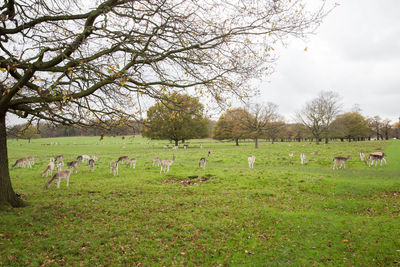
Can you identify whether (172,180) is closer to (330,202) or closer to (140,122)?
(140,122)

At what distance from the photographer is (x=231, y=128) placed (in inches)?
2370

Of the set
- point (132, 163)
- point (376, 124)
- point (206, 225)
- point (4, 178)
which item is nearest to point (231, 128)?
point (132, 163)

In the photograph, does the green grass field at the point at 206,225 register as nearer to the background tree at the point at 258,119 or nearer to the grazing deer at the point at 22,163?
the grazing deer at the point at 22,163

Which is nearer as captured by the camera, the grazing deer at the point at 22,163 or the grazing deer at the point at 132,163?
the grazing deer at the point at 132,163

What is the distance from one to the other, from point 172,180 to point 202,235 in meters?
8.39

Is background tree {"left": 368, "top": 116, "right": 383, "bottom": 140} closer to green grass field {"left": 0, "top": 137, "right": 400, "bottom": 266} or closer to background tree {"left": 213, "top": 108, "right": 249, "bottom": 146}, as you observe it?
background tree {"left": 213, "top": 108, "right": 249, "bottom": 146}

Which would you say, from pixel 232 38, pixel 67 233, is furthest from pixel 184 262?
pixel 232 38

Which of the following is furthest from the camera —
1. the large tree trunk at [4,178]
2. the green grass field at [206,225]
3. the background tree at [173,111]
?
the large tree trunk at [4,178]

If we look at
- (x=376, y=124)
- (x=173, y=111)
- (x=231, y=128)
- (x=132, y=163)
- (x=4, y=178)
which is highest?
(x=376, y=124)

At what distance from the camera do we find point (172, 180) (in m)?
15.5

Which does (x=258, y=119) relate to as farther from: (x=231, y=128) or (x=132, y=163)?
(x=132, y=163)

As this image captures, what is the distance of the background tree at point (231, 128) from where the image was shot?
50725 millimetres

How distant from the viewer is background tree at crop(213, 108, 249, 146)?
166 feet

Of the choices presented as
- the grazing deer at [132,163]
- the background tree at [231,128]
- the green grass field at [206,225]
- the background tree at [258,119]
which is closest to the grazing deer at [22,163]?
the grazing deer at [132,163]
